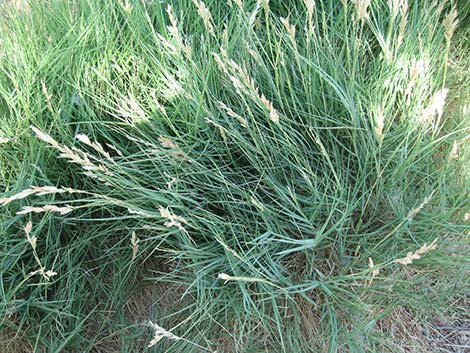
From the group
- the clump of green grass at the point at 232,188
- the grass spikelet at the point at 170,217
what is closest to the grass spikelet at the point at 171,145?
the clump of green grass at the point at 232,188

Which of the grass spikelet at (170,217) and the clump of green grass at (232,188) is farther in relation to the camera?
the clump of green grass at (232,188)

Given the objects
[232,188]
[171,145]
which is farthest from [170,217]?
[232,188]

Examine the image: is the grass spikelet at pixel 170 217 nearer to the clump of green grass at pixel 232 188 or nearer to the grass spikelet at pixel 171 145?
the clump of green grass at pixel 232 188

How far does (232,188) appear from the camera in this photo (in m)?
1.35

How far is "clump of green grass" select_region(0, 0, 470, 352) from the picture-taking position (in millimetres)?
1258

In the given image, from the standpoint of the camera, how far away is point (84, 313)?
1.41m

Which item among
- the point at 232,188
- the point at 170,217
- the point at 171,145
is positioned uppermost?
the point at 171,145

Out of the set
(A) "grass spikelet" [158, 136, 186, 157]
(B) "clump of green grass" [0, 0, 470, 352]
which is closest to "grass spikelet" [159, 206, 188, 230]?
(B) "clump of green grass" [0, 0, 470, 352]

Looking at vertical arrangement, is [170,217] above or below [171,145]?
below

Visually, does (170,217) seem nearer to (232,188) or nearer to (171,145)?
(171,145)

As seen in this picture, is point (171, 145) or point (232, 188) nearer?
point (171, 145)

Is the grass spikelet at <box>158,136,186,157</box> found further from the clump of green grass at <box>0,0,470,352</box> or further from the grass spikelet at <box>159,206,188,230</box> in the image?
the grass spikelet at <box>159,206,188,230</box>

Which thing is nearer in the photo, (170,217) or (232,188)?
(170,217)

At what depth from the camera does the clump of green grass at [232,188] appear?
126cm
